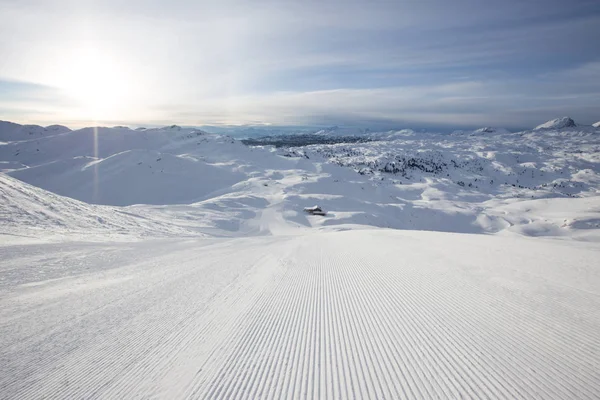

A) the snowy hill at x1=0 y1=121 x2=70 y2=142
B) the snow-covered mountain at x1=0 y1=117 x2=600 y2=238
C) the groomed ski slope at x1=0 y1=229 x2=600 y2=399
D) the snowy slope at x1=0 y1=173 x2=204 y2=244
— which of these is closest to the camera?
the groomed ski slope at x1=0 y1=229 x2=600 y2=399

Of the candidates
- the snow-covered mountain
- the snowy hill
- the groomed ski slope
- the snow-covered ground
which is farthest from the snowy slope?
the snowy hill

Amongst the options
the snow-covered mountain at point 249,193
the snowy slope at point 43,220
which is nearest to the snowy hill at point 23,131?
Result: the snow-covered mountain at point 249,193

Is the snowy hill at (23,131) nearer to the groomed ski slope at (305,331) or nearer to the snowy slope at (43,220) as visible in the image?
the snowy slope at (43,220)

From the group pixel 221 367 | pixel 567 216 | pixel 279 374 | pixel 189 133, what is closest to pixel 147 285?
pixel 221 367

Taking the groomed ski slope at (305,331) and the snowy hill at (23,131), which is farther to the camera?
the snowy hill at (23,131)

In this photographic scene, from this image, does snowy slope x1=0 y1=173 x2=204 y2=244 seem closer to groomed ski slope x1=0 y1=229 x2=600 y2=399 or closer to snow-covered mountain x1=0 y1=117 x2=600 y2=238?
groomed ski slope x1=0 y1=229 x2=600 y2=399

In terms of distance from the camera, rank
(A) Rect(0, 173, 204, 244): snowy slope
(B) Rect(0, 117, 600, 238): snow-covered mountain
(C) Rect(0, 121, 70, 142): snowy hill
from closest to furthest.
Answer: (A) Rect(0, 173, 204, 244): snowy slope → (B) Rect(0, 117, 600, 238): snow-covered mountain → (C) Rect(0, 121, 70, 142): snowy hill

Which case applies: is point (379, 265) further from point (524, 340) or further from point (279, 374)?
point (279, 374)

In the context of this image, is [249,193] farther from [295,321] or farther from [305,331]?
[305,331]
